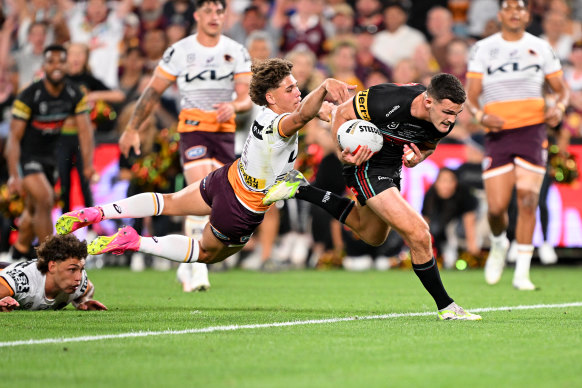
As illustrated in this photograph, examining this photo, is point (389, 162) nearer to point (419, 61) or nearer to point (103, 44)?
point (419, 61)

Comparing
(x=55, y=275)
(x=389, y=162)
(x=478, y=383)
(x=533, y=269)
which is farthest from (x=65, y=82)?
(x=478, y=383)

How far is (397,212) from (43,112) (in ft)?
23.0

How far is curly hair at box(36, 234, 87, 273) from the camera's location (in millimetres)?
7926

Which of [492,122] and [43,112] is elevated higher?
[43,112]

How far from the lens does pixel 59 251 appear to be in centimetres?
793

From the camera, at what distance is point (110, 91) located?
1758 centimetres

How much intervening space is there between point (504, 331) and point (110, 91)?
1207 cm

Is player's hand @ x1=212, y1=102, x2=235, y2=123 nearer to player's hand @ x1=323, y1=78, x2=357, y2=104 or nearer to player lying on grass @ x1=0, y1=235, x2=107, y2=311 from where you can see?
player lying on grass @ x1=0, y1=235, x2=107, y2=311

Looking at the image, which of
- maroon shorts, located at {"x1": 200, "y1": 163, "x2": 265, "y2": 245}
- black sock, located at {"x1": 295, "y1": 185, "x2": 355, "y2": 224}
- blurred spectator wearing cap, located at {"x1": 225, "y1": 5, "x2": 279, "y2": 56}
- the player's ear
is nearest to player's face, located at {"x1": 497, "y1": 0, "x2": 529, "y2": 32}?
black sock, located at {"x1": 295, "y1": 185, "x2": 355, "y2": 224}

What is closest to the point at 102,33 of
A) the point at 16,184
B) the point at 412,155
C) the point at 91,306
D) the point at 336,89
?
the point at 16,184

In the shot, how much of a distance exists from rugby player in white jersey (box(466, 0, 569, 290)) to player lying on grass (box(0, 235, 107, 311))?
5338mm

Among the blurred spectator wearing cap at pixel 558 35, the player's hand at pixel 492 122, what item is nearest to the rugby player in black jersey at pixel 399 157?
the player's hand at pixel 492 122

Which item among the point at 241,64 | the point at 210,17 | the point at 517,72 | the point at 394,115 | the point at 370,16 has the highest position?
the point at 370,16

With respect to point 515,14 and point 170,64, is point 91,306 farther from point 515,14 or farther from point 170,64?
point 515,14
